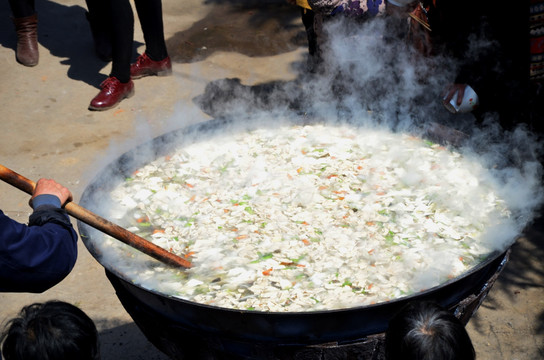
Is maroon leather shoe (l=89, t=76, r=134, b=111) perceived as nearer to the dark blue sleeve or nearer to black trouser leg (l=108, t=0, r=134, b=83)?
black trouser leg (l=108, t=0, r=134, b=83)

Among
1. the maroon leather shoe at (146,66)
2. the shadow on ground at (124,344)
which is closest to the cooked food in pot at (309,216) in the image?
the shadow on ground at (124,344)

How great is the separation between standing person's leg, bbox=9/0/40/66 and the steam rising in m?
2.77

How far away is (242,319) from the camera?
2.50 m

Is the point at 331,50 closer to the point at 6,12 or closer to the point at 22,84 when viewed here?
the point at 22,84

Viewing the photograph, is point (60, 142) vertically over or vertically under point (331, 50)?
under

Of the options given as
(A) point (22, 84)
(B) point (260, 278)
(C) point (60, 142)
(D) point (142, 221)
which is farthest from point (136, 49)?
(B) point (260, 278)

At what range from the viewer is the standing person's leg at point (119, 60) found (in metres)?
6.59

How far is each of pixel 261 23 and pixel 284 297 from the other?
7.17m

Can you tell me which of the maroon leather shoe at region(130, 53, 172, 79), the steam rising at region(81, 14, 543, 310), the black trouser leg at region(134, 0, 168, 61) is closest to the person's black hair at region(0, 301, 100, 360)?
the steam rising at region(81, 14, 543, 310)

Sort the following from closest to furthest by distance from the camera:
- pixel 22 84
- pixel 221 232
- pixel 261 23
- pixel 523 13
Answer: pixel 221 232
pixel 523 13
pixel 22 84
pixel 261 23

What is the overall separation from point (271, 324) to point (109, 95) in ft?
17.3

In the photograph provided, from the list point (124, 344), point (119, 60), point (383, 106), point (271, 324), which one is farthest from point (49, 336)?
point (119, 60)

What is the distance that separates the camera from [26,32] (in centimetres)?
803

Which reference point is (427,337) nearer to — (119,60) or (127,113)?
(127,113)
